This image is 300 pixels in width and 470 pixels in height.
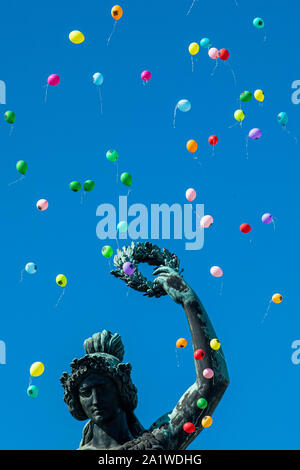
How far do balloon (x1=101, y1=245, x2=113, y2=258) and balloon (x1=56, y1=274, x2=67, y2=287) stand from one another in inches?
27.4

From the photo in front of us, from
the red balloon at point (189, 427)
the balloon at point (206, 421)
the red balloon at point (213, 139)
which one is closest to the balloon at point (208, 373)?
the balloon at point (206, 421)

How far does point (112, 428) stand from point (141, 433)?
0.38 m

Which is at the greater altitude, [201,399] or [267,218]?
[267,218]

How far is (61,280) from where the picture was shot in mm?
18422

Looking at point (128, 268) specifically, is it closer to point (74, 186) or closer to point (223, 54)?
point (74, 186)

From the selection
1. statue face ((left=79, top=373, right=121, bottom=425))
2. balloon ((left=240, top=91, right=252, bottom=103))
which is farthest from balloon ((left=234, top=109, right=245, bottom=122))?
statue face ((left=79, top=373, right=121, bottom=425))

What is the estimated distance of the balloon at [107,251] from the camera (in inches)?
715

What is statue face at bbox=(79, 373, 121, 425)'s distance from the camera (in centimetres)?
1667

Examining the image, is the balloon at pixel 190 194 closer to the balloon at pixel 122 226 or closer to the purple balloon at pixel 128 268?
the balloon at pixel 122 226

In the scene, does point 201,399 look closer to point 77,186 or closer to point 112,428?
point 112,428

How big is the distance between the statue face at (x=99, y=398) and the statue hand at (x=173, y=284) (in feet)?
4.41
